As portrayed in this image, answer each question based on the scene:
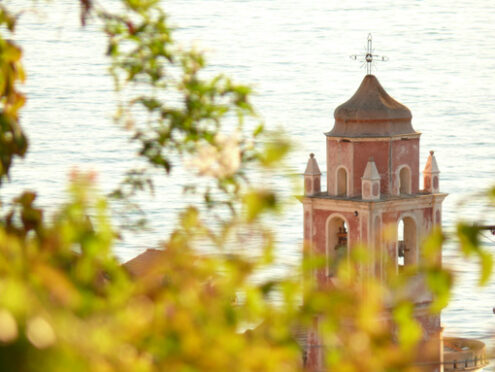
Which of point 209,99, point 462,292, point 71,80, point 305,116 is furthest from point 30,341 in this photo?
point 71,80

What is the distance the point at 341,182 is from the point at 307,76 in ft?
136

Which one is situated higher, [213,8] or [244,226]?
[244,226]

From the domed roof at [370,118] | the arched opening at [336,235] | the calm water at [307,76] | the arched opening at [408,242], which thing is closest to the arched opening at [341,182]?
the arched opening at [336,235]

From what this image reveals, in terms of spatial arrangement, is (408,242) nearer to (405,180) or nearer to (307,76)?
(405,180)

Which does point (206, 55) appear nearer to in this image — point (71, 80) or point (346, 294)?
point (346, 294)

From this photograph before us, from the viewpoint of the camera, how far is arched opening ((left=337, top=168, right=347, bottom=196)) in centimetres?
2681

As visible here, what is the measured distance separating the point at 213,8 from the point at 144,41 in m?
73.7

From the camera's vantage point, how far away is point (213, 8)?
77.0m

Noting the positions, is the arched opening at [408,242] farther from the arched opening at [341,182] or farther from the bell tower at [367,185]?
the arched opening at [341,182]

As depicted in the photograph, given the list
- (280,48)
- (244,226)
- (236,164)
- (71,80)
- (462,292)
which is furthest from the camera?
(280,48)

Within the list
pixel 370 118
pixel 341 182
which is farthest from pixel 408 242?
pixel 370 118

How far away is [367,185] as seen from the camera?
26.5 meters

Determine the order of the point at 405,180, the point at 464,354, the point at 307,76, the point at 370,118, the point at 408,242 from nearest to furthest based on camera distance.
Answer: the point at 370,118 < the point at 408,242 < the point at 405,180 < the point at 464,354 < the point at 307,76

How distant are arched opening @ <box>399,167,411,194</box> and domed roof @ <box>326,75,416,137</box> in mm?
694
